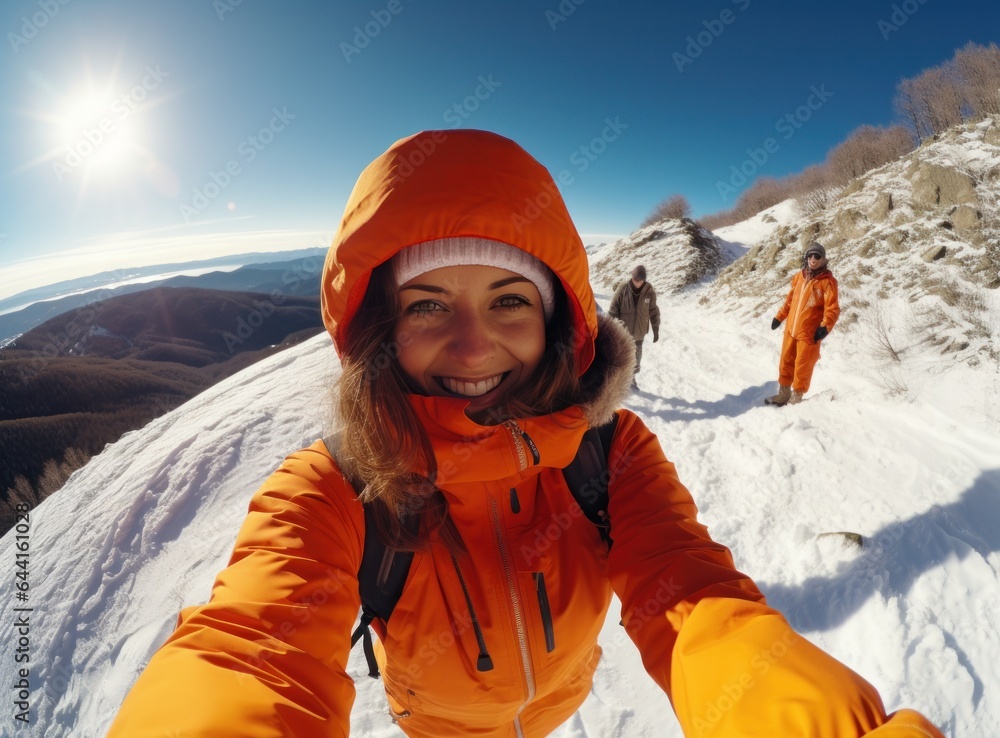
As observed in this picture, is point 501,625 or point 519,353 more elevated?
point 519,353

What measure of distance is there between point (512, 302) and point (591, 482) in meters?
0.75

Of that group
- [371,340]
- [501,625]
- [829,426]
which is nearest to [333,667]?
[501,625]

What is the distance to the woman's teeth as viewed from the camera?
1.46 m

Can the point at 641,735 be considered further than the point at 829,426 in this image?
No

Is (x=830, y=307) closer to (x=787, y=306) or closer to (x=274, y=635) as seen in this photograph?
(x=787, y=306)

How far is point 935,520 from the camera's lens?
309 centimetres

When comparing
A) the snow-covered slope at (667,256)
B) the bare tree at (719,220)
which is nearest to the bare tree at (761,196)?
the bare tree at (719,220)

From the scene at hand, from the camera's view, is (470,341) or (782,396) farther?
(782,396)

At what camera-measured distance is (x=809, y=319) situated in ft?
16.8

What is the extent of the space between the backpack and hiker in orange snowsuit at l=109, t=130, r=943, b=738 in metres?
0.03

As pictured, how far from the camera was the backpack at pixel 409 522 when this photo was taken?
1273 mm

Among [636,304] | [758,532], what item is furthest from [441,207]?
[636,304]

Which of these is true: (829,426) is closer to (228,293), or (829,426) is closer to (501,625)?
(501,625)

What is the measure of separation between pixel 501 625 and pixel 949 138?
20.7 m
